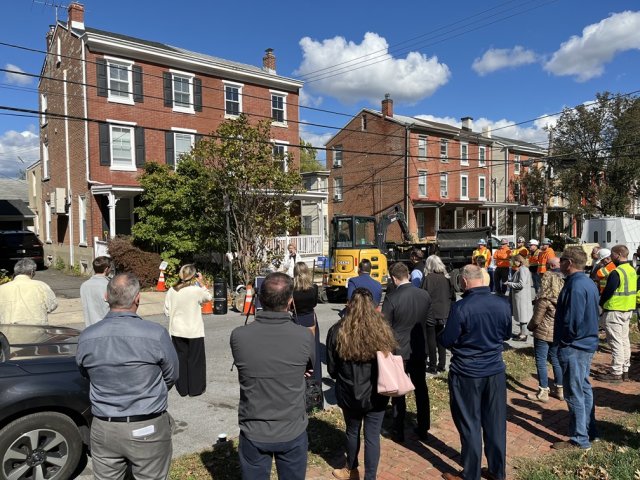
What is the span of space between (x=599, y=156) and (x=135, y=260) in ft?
111

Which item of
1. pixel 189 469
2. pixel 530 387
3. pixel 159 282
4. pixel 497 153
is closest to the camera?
pixel 189 469

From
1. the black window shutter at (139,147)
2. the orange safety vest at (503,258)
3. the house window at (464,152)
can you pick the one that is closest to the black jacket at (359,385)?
the orange safety vest at (503,258)

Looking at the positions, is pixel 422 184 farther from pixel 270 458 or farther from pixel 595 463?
pixel 270 458

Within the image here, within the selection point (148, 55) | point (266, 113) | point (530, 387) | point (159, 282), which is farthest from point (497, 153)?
point (530, 387)

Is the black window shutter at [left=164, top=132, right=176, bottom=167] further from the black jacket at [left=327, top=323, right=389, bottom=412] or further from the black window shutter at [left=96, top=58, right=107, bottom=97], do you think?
the black jacket at [left=327, top=323, right=389, bottom=412]

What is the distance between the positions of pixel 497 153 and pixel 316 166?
93.2ft

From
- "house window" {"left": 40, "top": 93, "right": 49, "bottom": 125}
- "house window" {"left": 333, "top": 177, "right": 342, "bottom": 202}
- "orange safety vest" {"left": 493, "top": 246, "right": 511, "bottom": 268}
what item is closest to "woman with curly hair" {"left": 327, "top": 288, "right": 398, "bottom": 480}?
"orange safety vest" {"left": 493, "top": 246, "right": 511, "bottom": 268}

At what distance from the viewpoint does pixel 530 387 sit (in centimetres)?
687

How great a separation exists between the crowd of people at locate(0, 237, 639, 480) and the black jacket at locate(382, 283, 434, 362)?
0.5 inches

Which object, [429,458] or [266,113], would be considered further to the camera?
[266,113]

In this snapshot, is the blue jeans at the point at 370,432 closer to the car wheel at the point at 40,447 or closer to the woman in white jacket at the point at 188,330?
the car wheel at the point at 40,447

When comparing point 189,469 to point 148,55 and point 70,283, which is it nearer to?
point 70,283

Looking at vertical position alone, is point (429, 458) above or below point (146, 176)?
below

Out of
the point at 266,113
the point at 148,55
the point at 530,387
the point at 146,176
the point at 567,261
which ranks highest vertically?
the point at 148,55
